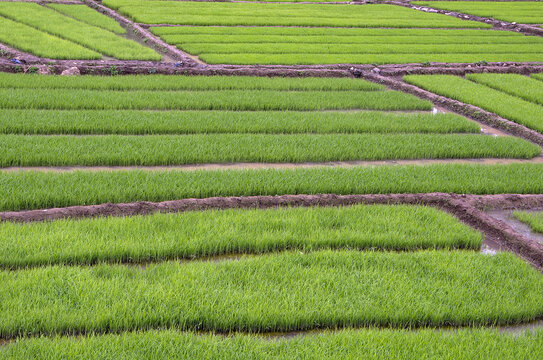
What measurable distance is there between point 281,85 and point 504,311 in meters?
7.13

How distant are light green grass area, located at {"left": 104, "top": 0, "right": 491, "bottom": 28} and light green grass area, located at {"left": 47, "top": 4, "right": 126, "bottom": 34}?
74cm

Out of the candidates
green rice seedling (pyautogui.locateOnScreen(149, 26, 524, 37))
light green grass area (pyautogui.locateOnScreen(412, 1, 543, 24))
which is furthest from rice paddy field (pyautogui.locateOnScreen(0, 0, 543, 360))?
light green grass area (pyautogui.locateOnScreen(412, 1, 543, 24))

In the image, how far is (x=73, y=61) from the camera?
35.8 feet

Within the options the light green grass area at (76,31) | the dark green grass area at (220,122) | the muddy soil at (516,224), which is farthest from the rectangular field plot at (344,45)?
the muddy soil at (516,224)

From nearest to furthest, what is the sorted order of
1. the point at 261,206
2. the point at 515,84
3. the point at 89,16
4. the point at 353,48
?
Answer: the point at 261,206, the point at 515,84, the point at 353,48, the point at 89,16

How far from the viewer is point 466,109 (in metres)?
9.98

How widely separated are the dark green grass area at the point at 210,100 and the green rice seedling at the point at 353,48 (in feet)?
11.9

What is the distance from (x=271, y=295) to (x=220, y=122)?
4454 millimetres

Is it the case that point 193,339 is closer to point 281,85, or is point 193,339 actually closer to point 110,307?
point 110,307

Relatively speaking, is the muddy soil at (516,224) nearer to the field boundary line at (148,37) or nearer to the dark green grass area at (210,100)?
the dark green grass area at (210,100)

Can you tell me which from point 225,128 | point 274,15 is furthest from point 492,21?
point 225,128

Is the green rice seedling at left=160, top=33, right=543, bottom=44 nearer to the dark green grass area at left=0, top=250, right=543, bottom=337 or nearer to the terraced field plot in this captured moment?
the terraced field plot

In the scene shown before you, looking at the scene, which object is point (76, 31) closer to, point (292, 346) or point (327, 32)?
point (327, 32)

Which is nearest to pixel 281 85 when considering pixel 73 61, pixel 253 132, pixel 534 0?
pixel 253 132
